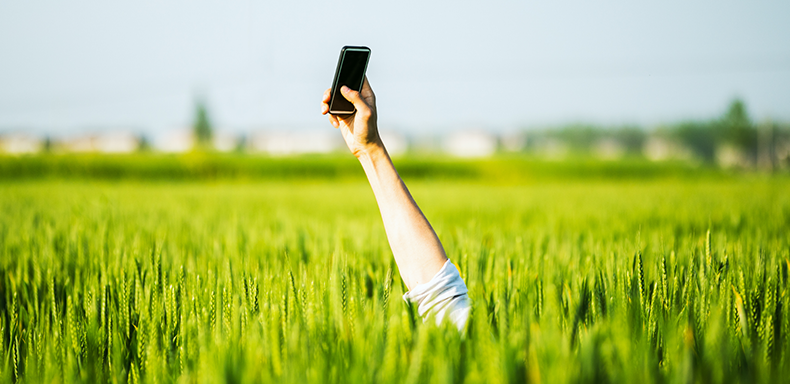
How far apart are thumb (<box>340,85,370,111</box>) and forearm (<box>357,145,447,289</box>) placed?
10 cm

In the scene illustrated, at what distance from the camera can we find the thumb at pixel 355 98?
3.39 feet

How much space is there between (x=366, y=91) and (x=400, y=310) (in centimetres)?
56

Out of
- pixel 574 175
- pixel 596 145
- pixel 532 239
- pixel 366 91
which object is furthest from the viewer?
pixel 596 145

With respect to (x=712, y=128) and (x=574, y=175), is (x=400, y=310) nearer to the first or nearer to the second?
(x=574, y=175)

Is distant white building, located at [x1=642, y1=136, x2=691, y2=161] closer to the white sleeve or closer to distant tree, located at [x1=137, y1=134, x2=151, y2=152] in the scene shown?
distant tree, located at [x1=137, y1=134, x2=151, y2=152]

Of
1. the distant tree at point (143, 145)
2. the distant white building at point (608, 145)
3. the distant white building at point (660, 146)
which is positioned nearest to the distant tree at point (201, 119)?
the distant tree at point (143, 145)

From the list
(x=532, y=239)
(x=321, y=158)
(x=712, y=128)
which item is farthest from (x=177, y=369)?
(x=712, y=128)

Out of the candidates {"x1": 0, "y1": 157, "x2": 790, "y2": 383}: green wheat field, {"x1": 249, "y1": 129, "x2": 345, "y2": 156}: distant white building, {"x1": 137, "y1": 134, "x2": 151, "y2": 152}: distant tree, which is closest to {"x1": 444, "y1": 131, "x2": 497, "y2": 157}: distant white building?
{"x1": 249, "y1": 129, "x2": 345, "y2": 156}: distant white building

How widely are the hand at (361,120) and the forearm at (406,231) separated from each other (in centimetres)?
2

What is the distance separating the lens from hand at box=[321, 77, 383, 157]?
1.03m

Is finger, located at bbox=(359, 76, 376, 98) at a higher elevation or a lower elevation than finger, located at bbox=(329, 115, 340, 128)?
higher

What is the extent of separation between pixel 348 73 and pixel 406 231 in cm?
39

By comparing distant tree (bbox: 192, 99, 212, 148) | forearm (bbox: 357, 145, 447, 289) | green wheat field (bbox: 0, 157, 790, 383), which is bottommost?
green wheat field (bbox: 0, 157, 790, 383)

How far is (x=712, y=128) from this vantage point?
36938 millimetres
